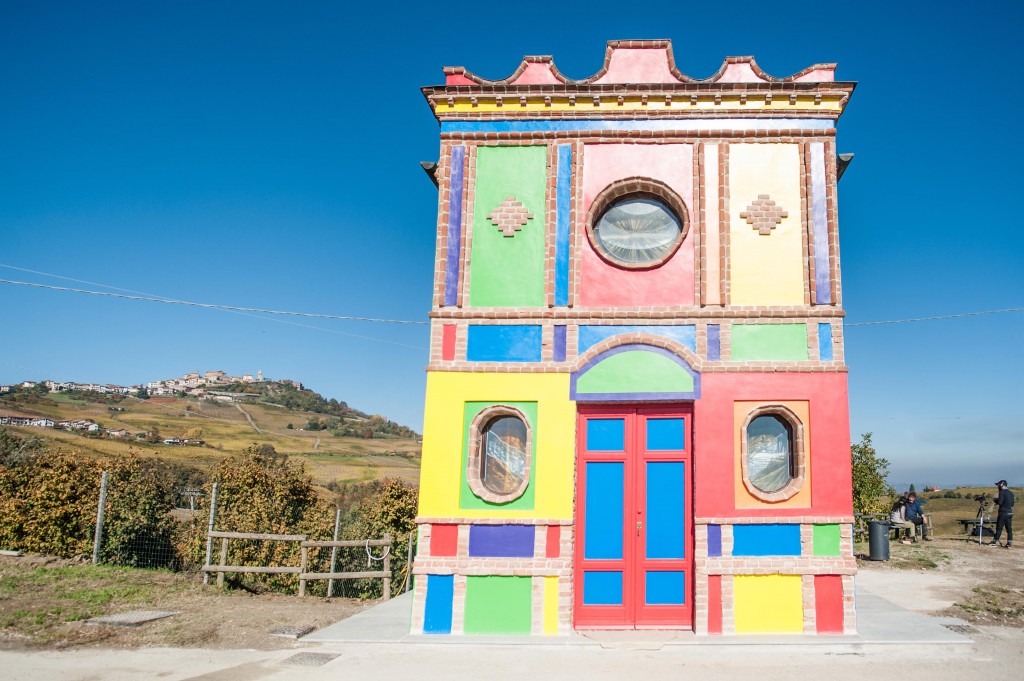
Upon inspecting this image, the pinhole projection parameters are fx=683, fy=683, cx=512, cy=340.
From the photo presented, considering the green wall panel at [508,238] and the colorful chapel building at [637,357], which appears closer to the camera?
the colorful chapel building at [637,357]

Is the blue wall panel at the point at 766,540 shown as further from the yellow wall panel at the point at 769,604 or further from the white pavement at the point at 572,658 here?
the white pavement at the point at 572,658

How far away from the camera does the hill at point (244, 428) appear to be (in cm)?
5169

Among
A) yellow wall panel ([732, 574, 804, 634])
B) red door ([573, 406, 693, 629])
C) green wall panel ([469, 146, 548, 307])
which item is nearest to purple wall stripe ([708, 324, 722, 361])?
red door ([573, 406, 693, 629])

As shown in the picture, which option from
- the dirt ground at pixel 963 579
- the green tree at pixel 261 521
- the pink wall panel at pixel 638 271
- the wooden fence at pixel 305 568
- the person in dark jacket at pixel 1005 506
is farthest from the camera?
the person in dark jacket at pixel 1005 506

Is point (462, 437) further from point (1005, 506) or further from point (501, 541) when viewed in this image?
point (1005, 506)

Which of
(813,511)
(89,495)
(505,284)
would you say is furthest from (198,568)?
(813,511)

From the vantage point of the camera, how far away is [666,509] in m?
8.74

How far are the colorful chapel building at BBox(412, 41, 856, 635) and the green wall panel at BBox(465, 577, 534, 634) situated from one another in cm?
3

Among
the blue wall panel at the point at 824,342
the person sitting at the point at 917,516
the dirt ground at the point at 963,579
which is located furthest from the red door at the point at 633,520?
the person sitting at the point at 917,516

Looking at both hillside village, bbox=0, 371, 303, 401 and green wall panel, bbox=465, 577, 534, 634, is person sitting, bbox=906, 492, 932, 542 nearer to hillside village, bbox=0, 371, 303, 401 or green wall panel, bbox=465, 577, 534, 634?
green wall panel, bbox=465, 577, 534, 634

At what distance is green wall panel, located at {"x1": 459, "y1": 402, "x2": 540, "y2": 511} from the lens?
8.66m

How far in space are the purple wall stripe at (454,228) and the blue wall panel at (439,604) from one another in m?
3.56

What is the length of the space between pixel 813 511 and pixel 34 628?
10.2 meters

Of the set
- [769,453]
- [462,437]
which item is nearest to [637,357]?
[769,453]
